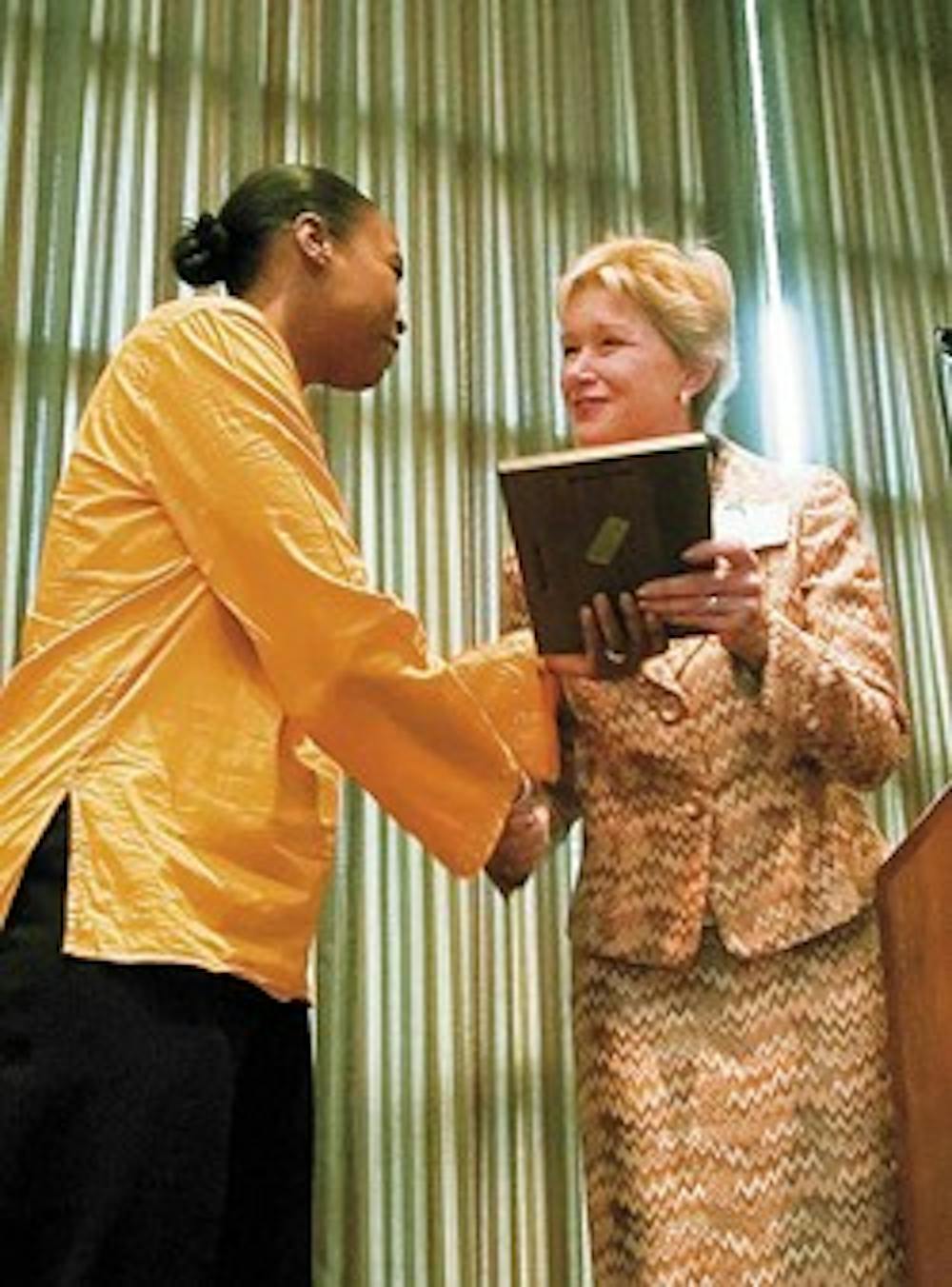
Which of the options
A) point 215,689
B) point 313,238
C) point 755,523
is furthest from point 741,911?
point 313,238

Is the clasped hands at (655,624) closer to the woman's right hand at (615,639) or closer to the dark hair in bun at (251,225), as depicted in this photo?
the woman's right hand at (615,639)

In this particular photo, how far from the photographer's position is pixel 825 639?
6.41 feet

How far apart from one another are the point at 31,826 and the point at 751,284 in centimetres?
231

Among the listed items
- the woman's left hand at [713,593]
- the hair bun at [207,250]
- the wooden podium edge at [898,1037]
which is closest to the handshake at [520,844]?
the woman's left hand at [713,593]

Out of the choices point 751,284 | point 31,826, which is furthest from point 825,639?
point 751,284

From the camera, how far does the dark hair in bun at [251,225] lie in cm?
196

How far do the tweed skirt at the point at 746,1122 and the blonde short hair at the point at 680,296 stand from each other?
64cm

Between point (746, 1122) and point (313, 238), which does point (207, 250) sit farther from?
point (746, 1122)

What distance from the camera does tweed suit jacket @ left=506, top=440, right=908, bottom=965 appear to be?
1882mm

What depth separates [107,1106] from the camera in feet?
4.88

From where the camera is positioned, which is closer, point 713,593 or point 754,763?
point 713,593

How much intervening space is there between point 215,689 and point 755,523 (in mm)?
650

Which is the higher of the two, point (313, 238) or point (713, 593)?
point (313, 238)

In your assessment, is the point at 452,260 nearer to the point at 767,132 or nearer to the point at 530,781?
the point at 767,132
